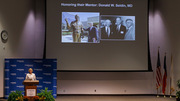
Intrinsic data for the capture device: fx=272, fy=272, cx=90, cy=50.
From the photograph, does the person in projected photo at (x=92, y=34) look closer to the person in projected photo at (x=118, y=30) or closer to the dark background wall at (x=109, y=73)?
the person in projected photo at (x=118, y=30)

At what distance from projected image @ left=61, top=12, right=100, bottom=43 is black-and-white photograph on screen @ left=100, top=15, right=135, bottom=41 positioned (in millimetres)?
291

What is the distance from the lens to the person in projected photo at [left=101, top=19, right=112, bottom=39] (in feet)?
32.4

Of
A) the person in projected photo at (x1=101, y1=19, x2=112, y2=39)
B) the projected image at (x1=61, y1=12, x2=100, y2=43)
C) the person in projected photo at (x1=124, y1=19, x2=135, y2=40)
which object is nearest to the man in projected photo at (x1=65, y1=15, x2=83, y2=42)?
the projected image at (x1=61, y1=12, x2=100, y2=43)

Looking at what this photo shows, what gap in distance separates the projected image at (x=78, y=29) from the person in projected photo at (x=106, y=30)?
182 mm

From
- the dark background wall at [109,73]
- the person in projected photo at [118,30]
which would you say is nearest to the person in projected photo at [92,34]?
the person in projected photo at [118,30]

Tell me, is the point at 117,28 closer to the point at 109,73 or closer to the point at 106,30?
the point at 106,30

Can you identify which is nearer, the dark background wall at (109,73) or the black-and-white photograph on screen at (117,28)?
the dark background wall at (109,73)

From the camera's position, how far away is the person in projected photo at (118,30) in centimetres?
988

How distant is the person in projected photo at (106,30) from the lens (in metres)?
9.87

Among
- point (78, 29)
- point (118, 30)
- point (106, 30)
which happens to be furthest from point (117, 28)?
point (78, 29)

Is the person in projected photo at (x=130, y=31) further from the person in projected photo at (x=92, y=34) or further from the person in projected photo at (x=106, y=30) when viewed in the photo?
the person in projected photo at (x=92, y=34)

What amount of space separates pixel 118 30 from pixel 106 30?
436 millimetres

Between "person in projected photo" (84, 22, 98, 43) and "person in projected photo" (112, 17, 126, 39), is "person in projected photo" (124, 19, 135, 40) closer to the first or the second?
"person in projected photo" (112, 17, 126, 39)

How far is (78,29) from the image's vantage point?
9844 mm
